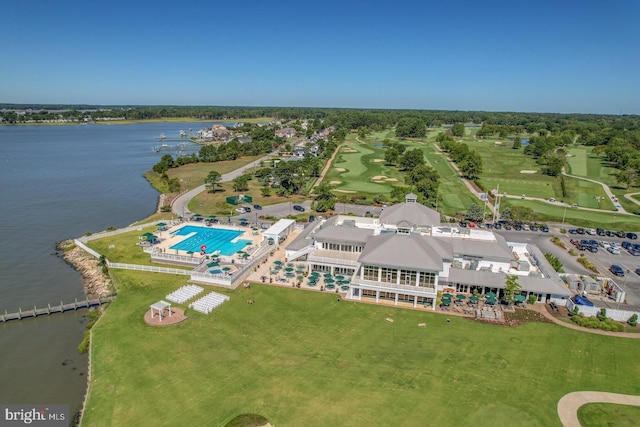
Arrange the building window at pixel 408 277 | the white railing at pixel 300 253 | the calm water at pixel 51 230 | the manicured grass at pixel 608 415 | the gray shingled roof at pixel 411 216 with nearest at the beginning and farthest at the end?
the manicured grass at pixel 608 415, the calm water at pixel 51 230, the building window at pixel 408 277, the white railing at pixel 300 253, the gray shingled roof at pixel 411 216

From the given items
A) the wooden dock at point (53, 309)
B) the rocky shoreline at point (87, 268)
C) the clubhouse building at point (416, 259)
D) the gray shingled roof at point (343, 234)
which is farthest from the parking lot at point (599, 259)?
Result: the rocky shoreline at point (87, 268)

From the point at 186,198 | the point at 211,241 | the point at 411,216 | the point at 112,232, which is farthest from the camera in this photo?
the point at 186,198

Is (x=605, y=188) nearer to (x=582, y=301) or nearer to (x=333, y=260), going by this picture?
(x=582, y=301)

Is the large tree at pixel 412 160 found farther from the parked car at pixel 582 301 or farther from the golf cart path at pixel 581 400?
the golf cart path at pixel 581 400

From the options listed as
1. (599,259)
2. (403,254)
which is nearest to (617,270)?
(599,259)

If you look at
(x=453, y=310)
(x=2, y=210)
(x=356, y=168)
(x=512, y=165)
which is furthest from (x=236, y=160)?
(x=453, y=310)

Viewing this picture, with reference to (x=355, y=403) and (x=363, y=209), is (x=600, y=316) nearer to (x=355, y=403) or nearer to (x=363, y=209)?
(x=355, y=403)
